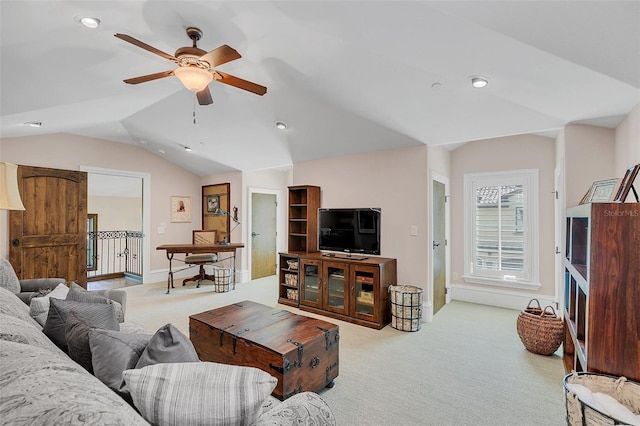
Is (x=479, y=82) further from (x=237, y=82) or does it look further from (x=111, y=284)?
(x=111, y=284)

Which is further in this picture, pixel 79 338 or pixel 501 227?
pixel 501 227

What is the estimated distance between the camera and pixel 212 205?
22.6ft

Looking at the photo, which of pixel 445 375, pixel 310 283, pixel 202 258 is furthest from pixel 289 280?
pixel 445 375

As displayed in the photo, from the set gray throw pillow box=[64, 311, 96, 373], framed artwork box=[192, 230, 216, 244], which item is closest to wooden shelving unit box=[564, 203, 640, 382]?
gray throw pillow box=[64, 311, 96, 373]

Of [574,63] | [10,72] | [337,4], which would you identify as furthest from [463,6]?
[10,72]

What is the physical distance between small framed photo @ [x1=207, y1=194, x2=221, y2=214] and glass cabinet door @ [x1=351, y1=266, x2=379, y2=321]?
4.02 meters

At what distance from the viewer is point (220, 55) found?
211cm

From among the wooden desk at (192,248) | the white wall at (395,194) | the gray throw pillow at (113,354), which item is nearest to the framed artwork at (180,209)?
the wooden desk at (192,248)

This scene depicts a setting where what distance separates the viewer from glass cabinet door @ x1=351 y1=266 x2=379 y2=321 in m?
3.75

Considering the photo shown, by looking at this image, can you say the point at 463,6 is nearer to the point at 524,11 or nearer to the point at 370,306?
the point at 524,11

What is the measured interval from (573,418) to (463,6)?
7.35 feet

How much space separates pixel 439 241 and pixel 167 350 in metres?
3.84

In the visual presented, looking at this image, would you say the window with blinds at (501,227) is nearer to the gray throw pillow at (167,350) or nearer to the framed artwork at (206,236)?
the gray throw pillow at (167,350)

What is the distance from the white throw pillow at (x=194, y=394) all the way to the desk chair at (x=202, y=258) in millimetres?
5200
